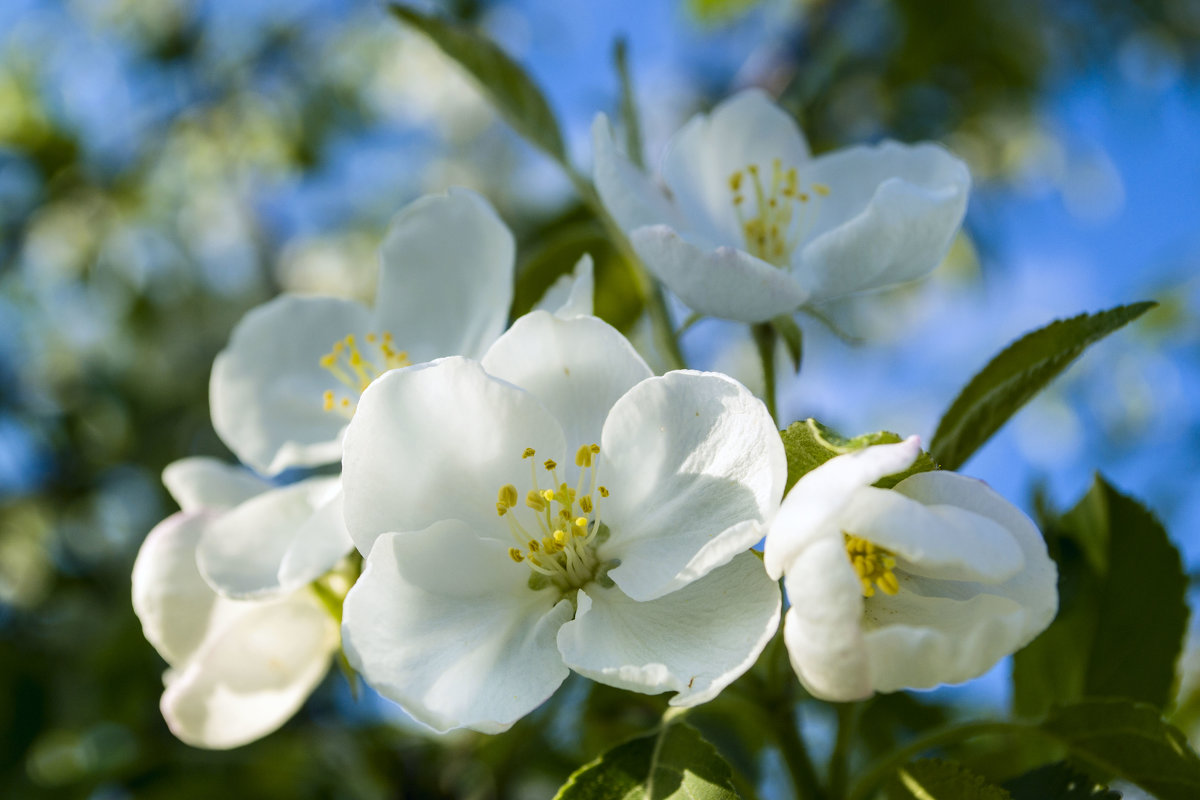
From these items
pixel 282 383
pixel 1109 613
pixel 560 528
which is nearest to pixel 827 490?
pixel 560 528

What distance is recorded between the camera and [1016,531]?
689mm

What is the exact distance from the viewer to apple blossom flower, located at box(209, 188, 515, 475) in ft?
3.46

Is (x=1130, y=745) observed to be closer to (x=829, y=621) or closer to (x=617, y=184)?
(x=829, y=621)

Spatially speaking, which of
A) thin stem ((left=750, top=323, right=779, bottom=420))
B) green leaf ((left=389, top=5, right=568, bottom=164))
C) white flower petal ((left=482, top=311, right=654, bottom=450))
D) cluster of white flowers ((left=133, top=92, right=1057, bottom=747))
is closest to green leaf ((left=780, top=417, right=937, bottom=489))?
cluster of white flowers ((left=133, top=92, right=1057, bottom=747))

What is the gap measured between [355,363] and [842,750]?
65cm

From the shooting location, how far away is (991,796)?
2.48ft

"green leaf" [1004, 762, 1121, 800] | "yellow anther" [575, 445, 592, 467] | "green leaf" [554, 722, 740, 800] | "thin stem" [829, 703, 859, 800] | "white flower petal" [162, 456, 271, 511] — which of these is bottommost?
"thin stem" [829, 703, 859, 800]

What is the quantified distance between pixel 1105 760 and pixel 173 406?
273 centimetres

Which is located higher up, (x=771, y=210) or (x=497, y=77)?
(x=497, y=77)

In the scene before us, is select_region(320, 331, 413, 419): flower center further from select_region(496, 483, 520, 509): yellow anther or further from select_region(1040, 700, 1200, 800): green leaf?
select_region(1040, 700, 1200, 800): green leaf

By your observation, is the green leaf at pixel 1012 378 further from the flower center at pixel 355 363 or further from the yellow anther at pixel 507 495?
the flower center at pixel 355 363

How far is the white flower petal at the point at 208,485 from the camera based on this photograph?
103cm

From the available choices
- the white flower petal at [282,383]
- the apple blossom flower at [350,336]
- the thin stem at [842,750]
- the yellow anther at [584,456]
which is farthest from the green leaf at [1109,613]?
the white flower petal at [282,383]

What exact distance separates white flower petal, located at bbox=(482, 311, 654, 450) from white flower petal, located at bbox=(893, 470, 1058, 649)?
24 cm
